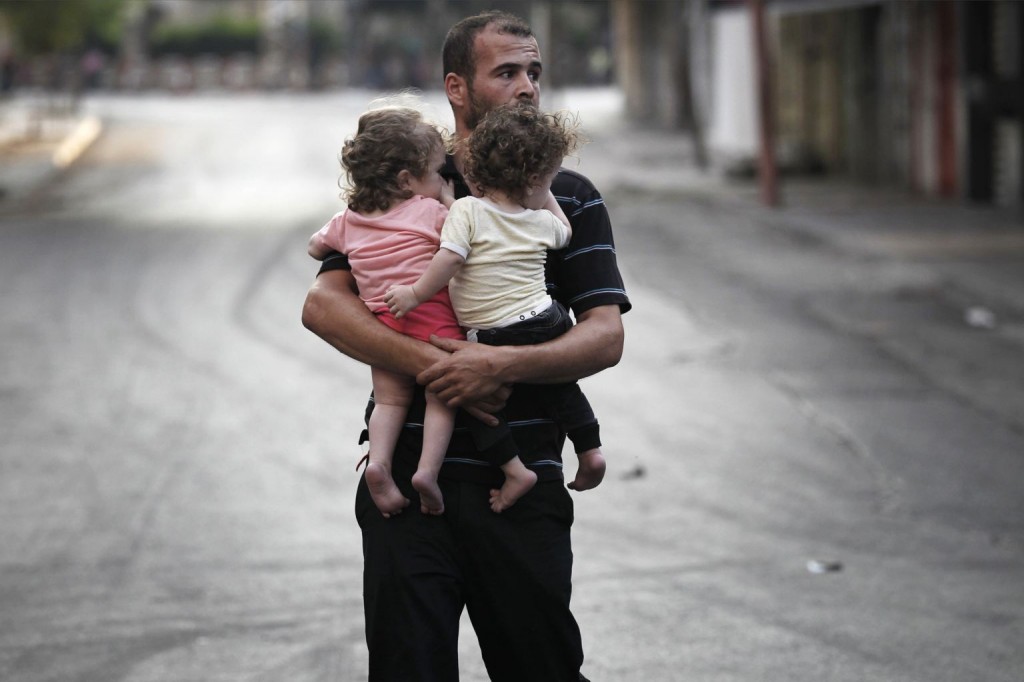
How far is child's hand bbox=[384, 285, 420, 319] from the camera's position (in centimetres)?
338

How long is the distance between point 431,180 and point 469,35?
1.14 ft

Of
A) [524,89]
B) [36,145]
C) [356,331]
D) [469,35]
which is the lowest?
[36,145]

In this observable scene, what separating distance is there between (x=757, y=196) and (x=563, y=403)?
1837cm

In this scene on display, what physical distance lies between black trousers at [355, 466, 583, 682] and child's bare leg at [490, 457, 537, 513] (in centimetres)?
5

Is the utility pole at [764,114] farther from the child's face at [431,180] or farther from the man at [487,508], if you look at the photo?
the child's face at [431,180]

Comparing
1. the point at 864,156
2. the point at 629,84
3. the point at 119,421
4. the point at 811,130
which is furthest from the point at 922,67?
the point at 629,84

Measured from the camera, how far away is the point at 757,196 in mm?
21547

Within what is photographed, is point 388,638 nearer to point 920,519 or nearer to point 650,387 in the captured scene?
point 920,519

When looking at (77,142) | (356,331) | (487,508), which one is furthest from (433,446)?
(77,142)

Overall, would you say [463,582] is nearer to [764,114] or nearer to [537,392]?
[537,392]

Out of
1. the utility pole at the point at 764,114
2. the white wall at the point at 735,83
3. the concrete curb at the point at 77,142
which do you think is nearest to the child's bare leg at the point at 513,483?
the utility pole at the point at 764,114

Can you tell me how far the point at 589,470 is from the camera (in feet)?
12.0

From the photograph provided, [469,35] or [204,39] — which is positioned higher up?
[204,39]

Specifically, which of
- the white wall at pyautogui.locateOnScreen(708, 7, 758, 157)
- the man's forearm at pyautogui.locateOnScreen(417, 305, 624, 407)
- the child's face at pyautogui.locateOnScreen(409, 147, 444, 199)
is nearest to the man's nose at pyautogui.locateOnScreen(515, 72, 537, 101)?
the child's face at pyautogui.locateOnScreen(409, 147, 444, 199)
